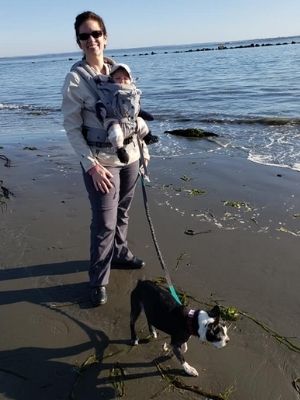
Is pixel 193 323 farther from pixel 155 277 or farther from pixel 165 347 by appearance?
pixel 155 277

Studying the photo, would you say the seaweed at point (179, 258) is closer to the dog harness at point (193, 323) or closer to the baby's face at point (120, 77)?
the dog harness at point (193, 323)

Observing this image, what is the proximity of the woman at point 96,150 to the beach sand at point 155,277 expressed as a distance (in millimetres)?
487

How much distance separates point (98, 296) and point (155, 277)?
0.76 meters

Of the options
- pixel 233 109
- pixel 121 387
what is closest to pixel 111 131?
pixel 121 387

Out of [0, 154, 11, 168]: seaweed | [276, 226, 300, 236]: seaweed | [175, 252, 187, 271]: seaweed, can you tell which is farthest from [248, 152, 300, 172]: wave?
[0, 154, 11, 168]: seaweed

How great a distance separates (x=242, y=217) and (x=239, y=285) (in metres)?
1.78

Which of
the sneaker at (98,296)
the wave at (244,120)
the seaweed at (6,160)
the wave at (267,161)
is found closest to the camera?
the sneaker at (98,296)

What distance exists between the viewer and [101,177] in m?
3.91

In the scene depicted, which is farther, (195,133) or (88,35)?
(195,133)

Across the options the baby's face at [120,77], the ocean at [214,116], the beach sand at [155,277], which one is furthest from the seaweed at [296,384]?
the ocean at [214,116]

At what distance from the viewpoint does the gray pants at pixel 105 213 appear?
4.13 metres

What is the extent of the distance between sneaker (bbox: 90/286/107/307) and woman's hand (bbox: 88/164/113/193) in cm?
103

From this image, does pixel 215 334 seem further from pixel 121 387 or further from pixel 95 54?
pixel 95 54

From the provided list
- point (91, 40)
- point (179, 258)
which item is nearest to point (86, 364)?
point (179, 258)
